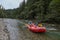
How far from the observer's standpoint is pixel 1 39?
19484mm

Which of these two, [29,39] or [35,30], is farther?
[35,30]

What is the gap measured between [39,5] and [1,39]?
44779 mm

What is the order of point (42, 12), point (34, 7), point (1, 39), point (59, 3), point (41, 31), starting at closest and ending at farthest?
point (1, 39) < point (41, 31) < point (59, 3) < point (42, 12) < point (34, 7)

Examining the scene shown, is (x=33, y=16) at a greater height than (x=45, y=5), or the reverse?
(x=45, y=5)

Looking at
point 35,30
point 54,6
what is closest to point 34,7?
point 54,6

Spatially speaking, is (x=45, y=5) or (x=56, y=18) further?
(x=45, y=5)

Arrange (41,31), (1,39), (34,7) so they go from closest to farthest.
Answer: (1,39), (41,31), (34,7)

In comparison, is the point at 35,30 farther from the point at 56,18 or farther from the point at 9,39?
the point at 56,18

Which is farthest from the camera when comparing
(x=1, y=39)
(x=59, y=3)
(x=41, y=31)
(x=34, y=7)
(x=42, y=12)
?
(x=34, y=7)

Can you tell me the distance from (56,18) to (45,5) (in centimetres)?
2120

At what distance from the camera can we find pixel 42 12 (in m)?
60.9

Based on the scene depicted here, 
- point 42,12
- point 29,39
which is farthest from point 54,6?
point 29,39

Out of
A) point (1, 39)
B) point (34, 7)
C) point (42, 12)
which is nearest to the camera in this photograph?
point (1, 39)

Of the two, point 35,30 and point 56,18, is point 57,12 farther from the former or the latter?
point 35,30
